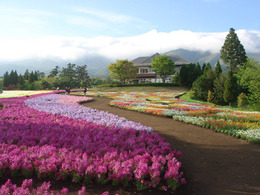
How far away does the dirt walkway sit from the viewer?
15.7 ft

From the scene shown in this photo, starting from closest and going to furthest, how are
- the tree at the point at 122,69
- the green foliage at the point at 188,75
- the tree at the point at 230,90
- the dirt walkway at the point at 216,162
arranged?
the dirt walkway at the point at 216,162
the tree at the point at 230,90
the green foliage at the point at 188,75
the tree at the point at 122,69

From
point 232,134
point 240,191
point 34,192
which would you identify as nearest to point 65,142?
point 34,192

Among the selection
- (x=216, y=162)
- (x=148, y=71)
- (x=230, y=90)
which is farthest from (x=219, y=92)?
(x=148, y=71)

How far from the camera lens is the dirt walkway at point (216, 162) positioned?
4.78m

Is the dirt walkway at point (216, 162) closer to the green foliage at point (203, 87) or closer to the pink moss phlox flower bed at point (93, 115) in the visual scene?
the pink moss phlox flower bed at point (93, 115)

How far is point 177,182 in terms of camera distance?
4547 mm

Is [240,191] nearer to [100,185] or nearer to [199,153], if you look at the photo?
[199,153]

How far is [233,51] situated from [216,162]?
58842mm

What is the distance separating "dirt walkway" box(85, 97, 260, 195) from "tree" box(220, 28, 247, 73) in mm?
54344

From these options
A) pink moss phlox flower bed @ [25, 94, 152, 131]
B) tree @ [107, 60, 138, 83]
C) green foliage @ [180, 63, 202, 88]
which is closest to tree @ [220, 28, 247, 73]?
green foliage @ [180, 63, 202, 88]

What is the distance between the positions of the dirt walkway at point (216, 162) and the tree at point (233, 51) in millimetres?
54344

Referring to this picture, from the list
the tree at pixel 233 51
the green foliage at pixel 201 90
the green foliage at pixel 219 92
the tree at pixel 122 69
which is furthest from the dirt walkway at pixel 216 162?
the tree at pixel 233 51

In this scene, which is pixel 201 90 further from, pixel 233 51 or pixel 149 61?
pixel 149 61

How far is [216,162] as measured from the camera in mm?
A: 6234
